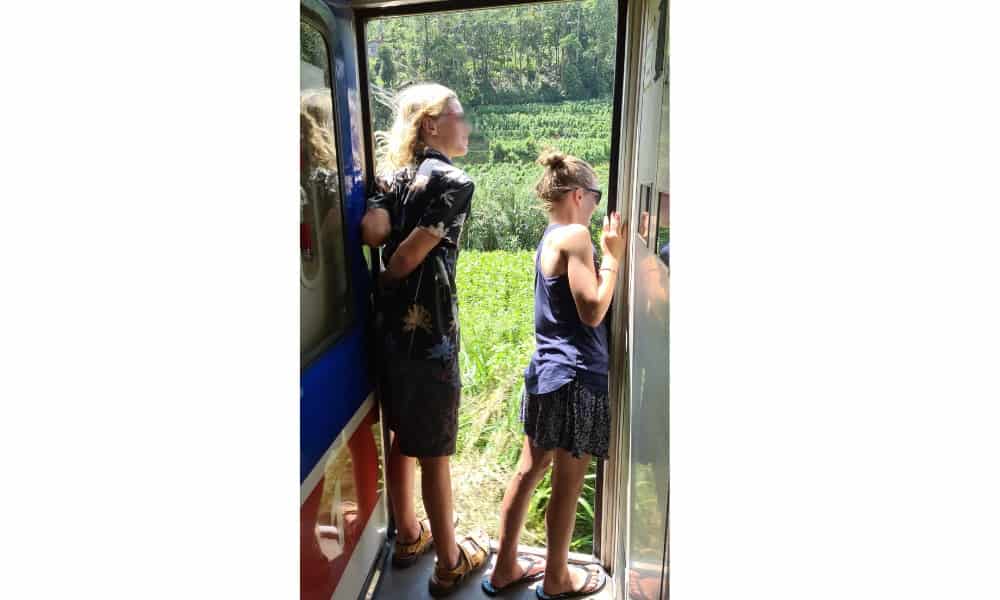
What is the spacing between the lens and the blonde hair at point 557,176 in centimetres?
152

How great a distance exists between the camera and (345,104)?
1454 mm

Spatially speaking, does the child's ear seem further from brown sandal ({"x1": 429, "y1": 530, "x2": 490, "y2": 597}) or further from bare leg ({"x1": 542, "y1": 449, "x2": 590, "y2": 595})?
brown sandal ({"x1": 429, "y1": 530, "x2": 490, "y2": 597})

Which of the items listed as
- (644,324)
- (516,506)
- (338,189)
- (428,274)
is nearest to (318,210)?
(338,189)

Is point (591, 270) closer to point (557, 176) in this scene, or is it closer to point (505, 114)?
point (557, 176)

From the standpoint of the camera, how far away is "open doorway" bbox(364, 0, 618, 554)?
4.89ft

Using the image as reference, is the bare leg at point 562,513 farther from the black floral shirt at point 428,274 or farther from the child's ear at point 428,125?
the child's ear at point 428,125

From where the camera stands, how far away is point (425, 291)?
5.07 ft

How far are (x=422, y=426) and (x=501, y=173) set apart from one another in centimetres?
66

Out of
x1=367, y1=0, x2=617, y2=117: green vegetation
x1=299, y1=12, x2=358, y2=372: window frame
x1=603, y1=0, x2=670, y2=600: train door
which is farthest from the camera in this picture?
x1=367, y1=0, x2=617, y2=117: green vegetation

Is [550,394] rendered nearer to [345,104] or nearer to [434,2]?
[345,104]

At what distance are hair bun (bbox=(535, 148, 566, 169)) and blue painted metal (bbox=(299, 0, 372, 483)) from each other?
43cm

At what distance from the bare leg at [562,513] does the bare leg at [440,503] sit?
25 centimetres

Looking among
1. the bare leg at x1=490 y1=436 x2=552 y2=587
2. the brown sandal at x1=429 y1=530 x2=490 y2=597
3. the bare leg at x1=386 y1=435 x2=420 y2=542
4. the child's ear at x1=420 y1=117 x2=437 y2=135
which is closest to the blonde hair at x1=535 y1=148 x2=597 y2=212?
the child's ear at x1=420 y1=117 x2=437 y2=135

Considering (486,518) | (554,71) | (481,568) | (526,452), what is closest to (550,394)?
(526,452)
